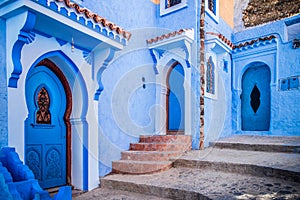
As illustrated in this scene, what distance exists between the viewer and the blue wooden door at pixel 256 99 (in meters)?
7.98

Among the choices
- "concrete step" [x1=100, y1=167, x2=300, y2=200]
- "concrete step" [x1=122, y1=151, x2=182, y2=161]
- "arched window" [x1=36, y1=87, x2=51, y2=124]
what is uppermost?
"arched window" [x1=36, y1=87, x2=51, y2=124]

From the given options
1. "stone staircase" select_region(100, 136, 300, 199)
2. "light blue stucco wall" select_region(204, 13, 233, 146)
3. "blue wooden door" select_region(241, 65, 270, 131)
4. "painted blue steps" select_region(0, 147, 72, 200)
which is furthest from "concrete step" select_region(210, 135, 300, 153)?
"painted blue steps" select_region(0, 147, 72, 200)

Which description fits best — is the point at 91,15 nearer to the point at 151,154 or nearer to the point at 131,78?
the point at 131,78

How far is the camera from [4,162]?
311cm

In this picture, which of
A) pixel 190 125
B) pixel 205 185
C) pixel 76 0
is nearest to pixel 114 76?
pixel 76 0

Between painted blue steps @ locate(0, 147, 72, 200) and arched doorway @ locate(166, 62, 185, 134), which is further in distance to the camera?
arched doorway @ locate(166, 62, 185, 134)

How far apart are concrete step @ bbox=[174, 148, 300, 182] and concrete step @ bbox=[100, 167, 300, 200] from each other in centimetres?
11

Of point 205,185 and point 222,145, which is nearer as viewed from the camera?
point 205,185

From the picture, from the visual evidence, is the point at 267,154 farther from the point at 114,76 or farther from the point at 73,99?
the point at 73,99

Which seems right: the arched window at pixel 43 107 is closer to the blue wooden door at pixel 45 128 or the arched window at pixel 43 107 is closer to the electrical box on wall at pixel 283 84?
the blue wooden door at pixel 45 128

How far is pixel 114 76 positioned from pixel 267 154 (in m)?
3.79

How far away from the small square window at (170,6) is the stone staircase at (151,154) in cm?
354

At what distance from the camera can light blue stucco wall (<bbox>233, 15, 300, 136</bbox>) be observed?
6883mm

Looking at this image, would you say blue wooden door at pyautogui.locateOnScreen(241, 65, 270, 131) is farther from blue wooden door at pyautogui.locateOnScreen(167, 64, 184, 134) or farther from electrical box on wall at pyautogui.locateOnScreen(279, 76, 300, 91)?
blue wooden door at pyautogui.locateOnScreen(167, 64, 184, 134)
